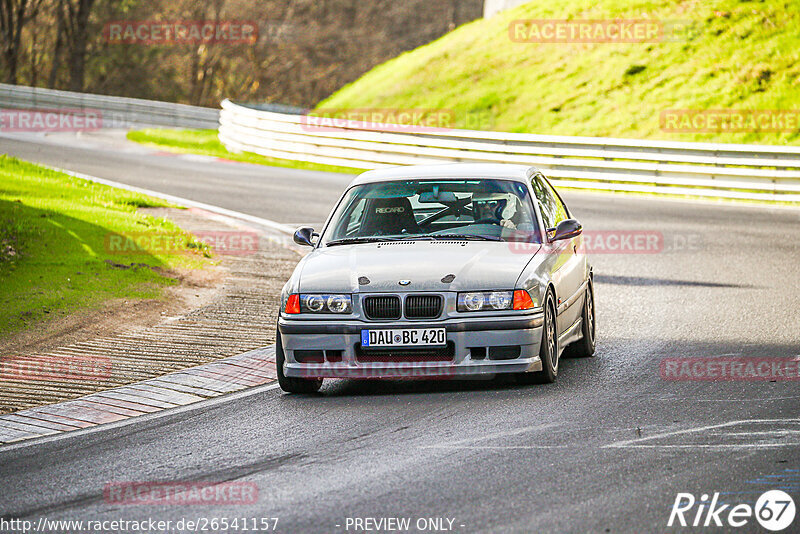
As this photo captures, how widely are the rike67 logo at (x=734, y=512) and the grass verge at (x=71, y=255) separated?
7001mm

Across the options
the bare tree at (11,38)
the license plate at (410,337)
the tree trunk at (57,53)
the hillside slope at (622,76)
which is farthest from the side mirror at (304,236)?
the tree trunk at (57,53)

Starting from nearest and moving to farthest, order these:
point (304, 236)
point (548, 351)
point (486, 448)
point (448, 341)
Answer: point (486, 448) < point (448, 341) < point (548, 351) < point (304, 236)

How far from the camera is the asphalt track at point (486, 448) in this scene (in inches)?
231

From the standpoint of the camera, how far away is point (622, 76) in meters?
33.9

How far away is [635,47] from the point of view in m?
35.2

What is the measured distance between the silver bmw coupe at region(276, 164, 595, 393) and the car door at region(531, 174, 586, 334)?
24 millimetres

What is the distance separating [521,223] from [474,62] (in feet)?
96.5

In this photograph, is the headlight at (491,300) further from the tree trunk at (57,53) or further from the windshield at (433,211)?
the tree trunk at (57,53)

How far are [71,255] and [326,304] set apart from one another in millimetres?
6644

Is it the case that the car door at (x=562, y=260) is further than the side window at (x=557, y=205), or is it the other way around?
the side window at (x=557, y=205)

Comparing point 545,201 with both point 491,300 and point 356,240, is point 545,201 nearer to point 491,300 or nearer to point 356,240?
point 356,240

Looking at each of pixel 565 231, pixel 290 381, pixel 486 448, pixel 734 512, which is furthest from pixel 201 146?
pixel 734 512

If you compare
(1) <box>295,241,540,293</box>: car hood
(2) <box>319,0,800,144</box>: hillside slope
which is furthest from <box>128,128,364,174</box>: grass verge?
(1) <box>295,241,540,293</box>: car hood

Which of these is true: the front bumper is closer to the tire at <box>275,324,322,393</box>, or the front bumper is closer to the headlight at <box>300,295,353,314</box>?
the headlight at <box>300,295,353,314</box>
